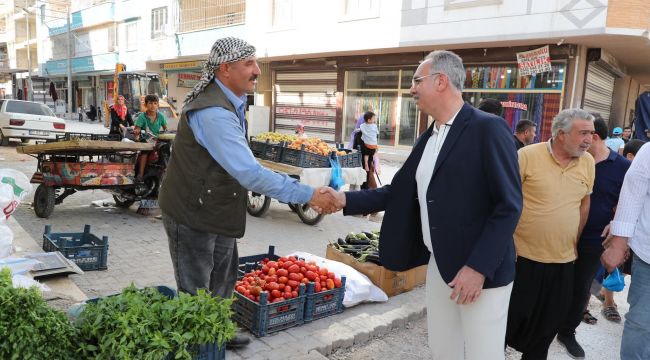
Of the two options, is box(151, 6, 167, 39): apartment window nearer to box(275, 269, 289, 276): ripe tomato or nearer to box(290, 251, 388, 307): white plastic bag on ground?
box(290, 251, 388, 307): white plastic bag on ground

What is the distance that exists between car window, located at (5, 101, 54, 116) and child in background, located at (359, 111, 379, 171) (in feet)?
43.1

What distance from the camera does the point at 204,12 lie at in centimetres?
2484

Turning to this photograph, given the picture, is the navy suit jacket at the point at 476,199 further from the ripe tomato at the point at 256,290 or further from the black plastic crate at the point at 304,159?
the black plastic crate at the point at 304,159

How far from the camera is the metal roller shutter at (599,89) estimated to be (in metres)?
14.0

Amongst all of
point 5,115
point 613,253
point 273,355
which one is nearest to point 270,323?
point 273,355

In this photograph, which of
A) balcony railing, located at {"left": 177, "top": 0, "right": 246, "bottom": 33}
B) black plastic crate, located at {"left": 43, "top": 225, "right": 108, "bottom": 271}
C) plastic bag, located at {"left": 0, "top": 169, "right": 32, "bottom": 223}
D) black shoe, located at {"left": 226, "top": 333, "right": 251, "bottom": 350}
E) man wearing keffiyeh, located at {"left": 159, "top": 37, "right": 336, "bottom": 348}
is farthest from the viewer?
balcony railing, located at {"left": 177, "top": 0, "right": 246, "bottom": 33}

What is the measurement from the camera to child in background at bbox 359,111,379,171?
10352mm

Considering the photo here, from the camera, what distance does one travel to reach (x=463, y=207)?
7.63ft

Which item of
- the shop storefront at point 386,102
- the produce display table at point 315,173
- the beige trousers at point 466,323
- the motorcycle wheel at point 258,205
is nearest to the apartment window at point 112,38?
the shop storefront at point 386,102

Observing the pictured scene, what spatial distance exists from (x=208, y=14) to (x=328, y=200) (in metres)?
24.1

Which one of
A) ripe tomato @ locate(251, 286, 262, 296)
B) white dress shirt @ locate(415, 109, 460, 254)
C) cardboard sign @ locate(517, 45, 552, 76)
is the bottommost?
ripe tomato @ locate(251, 286, 262, 296)

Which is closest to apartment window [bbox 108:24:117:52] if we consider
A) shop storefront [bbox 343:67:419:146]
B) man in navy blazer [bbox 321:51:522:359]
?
shop storefront [bbox 343:67:419:146]

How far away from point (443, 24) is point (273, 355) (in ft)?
42.6

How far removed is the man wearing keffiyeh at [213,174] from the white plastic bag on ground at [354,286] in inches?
71.5
